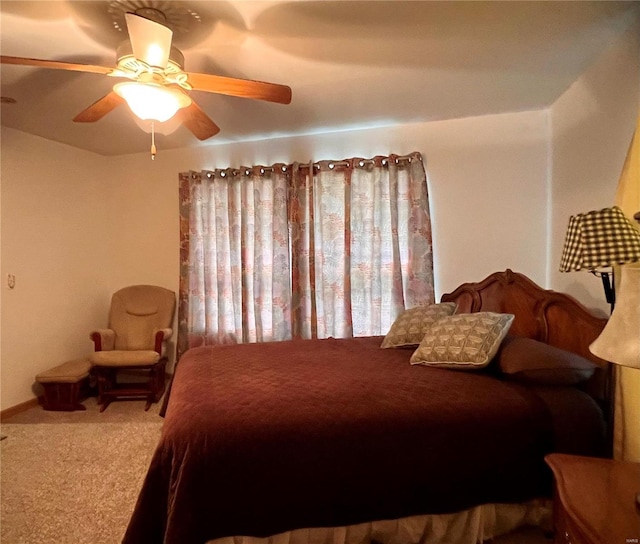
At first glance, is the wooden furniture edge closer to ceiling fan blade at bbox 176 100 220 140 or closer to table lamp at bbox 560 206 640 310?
table lamp at bbox 560 206 640 310

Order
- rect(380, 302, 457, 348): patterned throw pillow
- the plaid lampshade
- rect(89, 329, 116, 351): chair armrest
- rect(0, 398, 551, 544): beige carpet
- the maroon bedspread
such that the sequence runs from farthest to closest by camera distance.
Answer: rect(89, 329, 116, 351): chair armrest → rect(380, 302, 457, 348): patterned throw pillow → rect(0, 398, 551, 544): beige carpet → the plaid lampshade → the maroon bedspread

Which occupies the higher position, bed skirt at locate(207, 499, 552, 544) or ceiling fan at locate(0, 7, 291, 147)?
ceiling fan at locate(0, 7, 291, 147)

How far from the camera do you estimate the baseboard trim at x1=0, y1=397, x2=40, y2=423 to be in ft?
11.5

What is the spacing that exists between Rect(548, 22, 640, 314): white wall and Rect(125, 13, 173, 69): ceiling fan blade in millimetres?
2252

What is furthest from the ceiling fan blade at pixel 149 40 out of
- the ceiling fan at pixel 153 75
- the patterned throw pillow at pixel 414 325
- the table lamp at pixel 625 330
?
the patterned throw pillow at pixel 414 325

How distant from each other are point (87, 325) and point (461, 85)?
413 centimetres

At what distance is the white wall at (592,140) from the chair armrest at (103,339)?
3886mm

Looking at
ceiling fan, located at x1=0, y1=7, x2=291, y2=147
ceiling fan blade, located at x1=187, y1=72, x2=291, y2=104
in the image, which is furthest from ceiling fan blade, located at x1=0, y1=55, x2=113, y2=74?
ceiling fan blade, located at x1=187, y1=72, x2=291, y2=104

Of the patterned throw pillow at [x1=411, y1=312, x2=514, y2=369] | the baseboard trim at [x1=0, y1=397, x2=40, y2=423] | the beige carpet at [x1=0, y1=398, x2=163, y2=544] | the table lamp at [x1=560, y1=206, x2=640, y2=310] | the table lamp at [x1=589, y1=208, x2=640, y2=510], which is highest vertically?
the table lamp at [x1=560, y1=206, x2=640, y2=310]

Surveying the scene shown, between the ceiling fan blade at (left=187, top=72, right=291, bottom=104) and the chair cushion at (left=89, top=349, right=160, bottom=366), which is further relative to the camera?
the chair cushion at (left=89, top=349, right=160, bottom=366)

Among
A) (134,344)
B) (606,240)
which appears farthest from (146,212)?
(606,240)

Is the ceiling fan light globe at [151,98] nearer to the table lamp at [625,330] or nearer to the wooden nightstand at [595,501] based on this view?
the table lamp at [625,330]

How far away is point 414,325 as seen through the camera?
2867 millimetres

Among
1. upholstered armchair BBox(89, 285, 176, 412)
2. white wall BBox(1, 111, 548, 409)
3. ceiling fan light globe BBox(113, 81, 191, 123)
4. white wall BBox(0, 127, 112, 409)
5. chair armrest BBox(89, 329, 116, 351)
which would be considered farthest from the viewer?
chair armrest BBox(89, 329, 116, 351)
